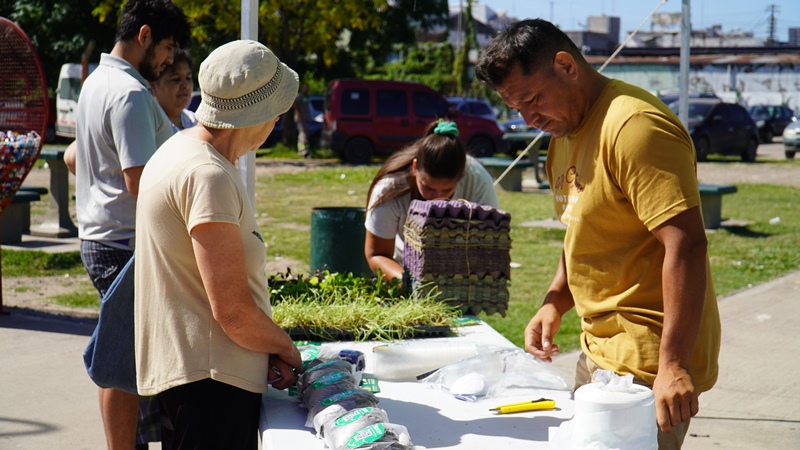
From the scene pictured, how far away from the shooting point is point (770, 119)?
33.7 metres

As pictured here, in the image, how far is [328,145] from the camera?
72.9ft

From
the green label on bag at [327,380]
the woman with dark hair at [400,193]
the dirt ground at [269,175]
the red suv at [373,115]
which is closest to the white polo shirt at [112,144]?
the woman with dark hair at [400,193]

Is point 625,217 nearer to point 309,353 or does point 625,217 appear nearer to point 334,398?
point 334,398

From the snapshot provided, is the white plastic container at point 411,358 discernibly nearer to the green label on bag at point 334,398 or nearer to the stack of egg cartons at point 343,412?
the stack of egg cartons at point 343,412

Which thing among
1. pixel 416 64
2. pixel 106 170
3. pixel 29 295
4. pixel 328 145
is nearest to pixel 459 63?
pixel 416 64

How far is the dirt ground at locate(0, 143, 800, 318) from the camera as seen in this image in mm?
7428

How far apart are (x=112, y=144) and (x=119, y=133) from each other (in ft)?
0.35

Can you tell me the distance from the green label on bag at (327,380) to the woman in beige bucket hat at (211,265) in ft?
0.47

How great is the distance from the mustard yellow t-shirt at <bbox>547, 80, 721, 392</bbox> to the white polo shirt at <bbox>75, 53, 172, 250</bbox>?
6.43 ft

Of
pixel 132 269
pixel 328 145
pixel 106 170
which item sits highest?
pixel 106 170

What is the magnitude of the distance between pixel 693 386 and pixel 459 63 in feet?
116

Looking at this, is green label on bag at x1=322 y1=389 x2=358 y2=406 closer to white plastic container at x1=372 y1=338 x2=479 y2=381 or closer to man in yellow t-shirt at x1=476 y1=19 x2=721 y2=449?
white plastic container at x1=372 y1=338 x2=479 y2=381

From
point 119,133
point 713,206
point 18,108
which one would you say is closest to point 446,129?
point 119,133

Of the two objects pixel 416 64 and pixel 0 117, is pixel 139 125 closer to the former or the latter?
pixel 0 117
